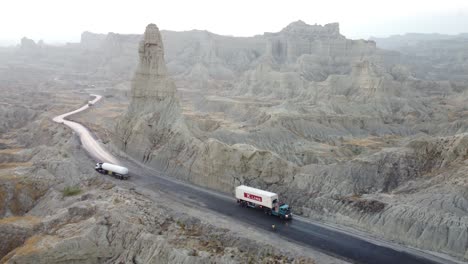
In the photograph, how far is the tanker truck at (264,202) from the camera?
36.6m

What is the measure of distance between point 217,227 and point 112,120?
192 ft

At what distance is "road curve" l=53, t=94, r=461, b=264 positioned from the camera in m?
30.2

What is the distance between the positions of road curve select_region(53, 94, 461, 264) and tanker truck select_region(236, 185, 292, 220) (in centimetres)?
56

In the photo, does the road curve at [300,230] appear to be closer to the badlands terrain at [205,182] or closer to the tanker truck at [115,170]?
the tanker truck at [115,170]

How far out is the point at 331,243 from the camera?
32.1 m

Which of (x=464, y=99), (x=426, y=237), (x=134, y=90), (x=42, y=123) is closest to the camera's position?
(x=426, y=237)

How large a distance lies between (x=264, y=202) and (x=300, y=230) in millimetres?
4436

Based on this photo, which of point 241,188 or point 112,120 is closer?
point 241,188

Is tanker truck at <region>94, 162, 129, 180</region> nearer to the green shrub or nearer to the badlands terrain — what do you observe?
the badlands terrain

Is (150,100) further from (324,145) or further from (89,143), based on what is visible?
(324,145)

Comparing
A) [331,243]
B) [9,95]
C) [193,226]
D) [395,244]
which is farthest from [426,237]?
[9,95]

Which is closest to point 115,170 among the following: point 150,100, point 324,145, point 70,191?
point 70,191

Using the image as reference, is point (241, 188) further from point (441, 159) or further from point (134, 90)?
point (134, 90)

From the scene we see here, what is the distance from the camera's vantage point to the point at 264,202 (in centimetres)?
3734
